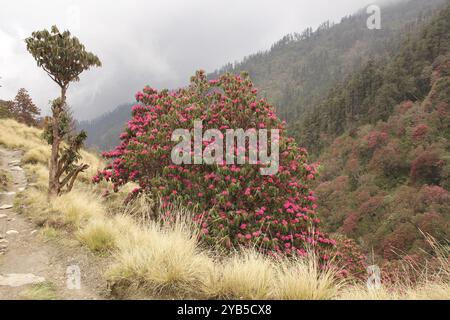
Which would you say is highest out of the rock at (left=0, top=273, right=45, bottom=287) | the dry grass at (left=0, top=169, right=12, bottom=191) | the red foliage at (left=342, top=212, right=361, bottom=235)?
the dry grass at (left=0, top=169, right=12, bottom=191)

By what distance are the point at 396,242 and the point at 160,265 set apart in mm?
35874

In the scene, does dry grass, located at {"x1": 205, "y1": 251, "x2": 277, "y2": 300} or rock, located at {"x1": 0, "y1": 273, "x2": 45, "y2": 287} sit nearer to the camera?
dry grass, located at {"x1": 205, "y1": 251, "x2": 277, "y2": 300}

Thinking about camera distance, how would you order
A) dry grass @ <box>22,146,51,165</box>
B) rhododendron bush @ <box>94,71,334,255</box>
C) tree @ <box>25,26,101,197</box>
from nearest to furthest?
rhododendron bush @ <box>94,71,334,255</box> < tree @ <box>25,26,101,197</box> < dry grass @ <box>22,146,51,165</box>

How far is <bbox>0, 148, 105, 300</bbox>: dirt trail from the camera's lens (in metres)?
4.63

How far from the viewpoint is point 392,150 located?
51594 mm

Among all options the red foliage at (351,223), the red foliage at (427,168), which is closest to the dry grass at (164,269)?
the red foliage at (351,223)

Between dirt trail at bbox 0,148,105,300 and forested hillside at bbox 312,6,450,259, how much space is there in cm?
2709

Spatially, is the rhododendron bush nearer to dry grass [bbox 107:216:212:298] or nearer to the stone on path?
dry grass [bbox 107:216:212:298]

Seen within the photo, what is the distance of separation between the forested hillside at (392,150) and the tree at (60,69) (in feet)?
85.4

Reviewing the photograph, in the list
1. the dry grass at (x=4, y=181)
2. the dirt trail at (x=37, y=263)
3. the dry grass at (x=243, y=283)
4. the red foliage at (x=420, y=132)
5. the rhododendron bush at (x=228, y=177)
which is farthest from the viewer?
the red foliage at (x=420, y=132)

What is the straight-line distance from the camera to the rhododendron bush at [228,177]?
24.3ft

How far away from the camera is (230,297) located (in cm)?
416

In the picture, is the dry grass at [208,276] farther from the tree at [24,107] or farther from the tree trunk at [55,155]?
the tree at [24,107]

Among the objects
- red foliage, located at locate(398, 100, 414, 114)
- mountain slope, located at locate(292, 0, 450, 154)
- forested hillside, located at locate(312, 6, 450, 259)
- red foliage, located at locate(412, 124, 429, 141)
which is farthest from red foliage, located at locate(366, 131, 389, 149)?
mountain slope, located at locate(292, 0, 450, 154)
